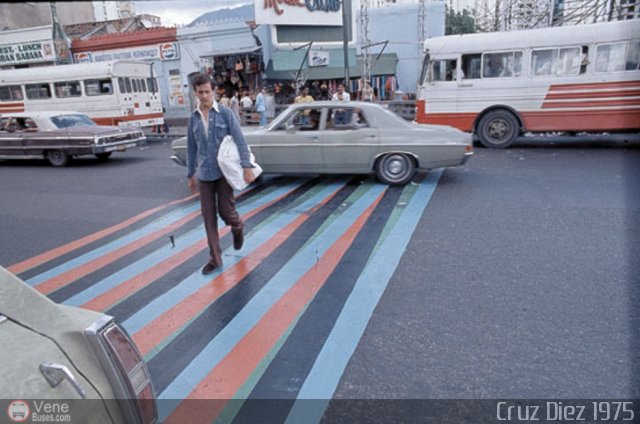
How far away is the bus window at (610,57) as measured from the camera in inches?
387

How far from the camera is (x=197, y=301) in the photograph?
380 cm

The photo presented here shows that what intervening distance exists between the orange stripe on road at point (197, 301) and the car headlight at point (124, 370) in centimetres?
171

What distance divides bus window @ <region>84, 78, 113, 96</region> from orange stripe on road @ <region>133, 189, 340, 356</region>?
500 inches

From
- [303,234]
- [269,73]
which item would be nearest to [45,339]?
[303,234]

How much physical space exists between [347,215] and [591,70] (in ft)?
25.7

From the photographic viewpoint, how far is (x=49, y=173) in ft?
34.3

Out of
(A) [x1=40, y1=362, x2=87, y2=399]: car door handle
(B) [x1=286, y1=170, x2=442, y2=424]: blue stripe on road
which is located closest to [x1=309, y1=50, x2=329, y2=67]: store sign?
(B) [x1=286, y1=170, x2=442, y2=424]: blue stripe on road

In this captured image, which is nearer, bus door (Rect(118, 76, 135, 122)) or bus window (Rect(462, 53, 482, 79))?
bus window (Rect(462, 53, 482, 79))

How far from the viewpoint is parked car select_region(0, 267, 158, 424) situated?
1170mm

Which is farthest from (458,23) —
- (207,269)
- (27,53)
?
(207,269)

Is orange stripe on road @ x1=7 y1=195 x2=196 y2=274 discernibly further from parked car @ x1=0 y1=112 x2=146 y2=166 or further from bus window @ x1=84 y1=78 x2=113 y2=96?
bus window @ x1=84 y1=78 x2=113 y2=96

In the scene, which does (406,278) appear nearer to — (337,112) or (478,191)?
(478,191)

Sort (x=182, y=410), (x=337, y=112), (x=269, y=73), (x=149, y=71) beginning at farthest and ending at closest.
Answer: (x=269, y=73)
(x=149, y=71)
(x=337, y=112)
(x=182, y=410)

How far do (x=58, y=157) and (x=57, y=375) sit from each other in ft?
39.1
